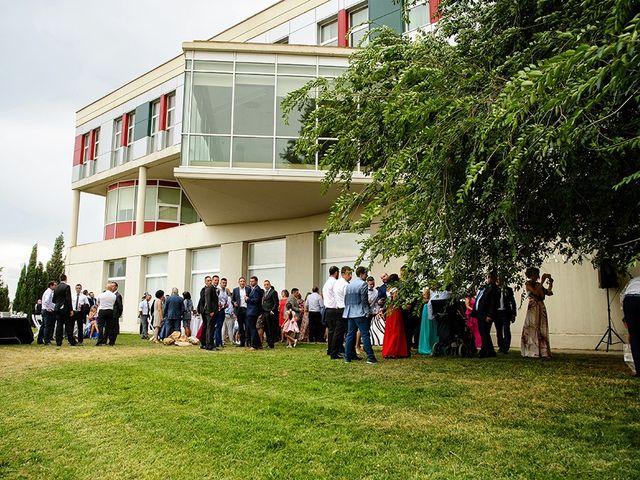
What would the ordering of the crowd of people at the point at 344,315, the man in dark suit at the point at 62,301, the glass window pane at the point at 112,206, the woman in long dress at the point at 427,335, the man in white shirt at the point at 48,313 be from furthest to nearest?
the glass window pane at the point at 112,206 → the man in white shirt at the point at 48,313 → the man in dark suit at the point at 62,301 → the woman in long dress at the point at 427,335 → the crowd of people at the point at 344,315

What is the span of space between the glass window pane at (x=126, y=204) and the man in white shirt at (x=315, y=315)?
15.3 metres

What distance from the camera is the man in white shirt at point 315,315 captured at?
17.3m

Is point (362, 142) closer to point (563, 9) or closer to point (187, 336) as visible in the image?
point (563, 9)

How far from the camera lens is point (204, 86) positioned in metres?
17.4

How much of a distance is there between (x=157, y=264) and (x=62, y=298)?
1264 cm

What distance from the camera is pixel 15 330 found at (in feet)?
52.1

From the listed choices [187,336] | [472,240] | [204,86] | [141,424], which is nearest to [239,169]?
[204,86]

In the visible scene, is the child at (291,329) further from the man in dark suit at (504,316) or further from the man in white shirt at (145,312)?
the man in white shirt at (145,312)

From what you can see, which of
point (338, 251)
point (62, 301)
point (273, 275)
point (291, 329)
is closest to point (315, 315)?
point (291, 329)

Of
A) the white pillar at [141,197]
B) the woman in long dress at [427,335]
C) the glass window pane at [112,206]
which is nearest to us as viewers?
the woman in long dress at [427,335]

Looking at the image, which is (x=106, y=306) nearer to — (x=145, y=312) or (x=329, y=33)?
(x=145, y=312)

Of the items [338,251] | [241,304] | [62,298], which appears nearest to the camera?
[62,298]

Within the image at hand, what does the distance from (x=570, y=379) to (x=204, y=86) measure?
1378 centimetres

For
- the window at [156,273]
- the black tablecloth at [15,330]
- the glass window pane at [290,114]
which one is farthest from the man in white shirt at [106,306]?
the window at [156,273]
